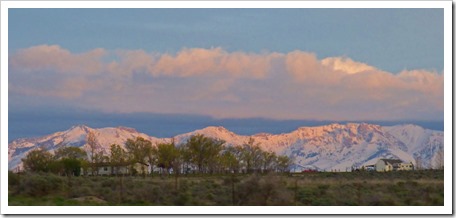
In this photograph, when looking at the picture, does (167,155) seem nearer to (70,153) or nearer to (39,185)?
(70,153)

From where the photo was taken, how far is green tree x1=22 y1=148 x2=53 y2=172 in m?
38.1

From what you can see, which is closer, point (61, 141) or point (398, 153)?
point (61, 141)

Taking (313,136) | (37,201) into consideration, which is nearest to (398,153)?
(313,136)

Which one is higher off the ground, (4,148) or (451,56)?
(451,56)

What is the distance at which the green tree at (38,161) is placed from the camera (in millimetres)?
38094

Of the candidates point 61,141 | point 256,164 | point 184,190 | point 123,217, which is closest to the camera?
point 123,217

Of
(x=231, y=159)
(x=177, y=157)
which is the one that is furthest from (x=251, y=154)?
(x=177, y=157)

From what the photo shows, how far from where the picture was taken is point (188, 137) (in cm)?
5256

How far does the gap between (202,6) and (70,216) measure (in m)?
5.42

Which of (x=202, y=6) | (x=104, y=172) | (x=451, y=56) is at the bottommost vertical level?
(x=104, y=172)

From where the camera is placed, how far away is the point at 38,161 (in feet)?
132

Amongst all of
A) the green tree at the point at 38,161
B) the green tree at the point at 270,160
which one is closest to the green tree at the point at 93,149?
the green tree at the point at 38,161

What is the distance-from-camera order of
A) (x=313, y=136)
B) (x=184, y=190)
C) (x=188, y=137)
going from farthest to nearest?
(x=313, y=136)
(x=188, y=137)
(x=184, y=190)

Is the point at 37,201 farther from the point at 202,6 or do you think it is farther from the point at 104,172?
A: the point at 104,172
